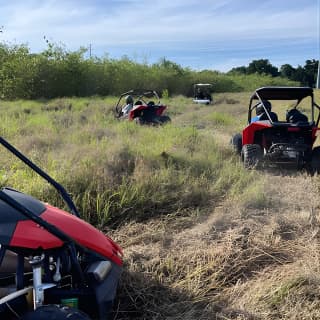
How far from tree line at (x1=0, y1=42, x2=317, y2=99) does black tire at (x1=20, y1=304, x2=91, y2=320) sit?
811 inches

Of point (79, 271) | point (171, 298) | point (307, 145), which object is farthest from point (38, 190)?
point (307, 145)

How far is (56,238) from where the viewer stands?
182cm

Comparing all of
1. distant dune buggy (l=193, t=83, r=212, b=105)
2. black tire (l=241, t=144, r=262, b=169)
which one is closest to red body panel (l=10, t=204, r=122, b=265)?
black tire (l=241, t=144, r=262, b=169)

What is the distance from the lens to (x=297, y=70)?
40.6m

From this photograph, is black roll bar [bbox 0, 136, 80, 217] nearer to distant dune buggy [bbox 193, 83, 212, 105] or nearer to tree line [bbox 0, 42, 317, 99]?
distant dune buggy [bbox 193, 83, 212, 105]

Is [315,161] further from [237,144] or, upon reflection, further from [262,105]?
Answer: [237,144]

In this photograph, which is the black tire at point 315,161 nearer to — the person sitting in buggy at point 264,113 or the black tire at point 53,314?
the person sitting in buggy at point 264,113

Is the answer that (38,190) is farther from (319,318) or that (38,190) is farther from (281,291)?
(319,318)

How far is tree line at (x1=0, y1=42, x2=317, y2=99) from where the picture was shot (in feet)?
70.6

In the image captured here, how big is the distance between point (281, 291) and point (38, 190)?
84.8 inches

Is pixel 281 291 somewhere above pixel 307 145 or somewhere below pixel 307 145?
below

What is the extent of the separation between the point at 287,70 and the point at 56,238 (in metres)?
42.0

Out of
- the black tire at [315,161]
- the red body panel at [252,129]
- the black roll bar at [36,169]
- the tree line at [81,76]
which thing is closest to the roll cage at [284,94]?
the red body panel at [252,129]

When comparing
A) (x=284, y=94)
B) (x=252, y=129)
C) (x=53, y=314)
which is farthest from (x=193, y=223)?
(x=284, y=94)
